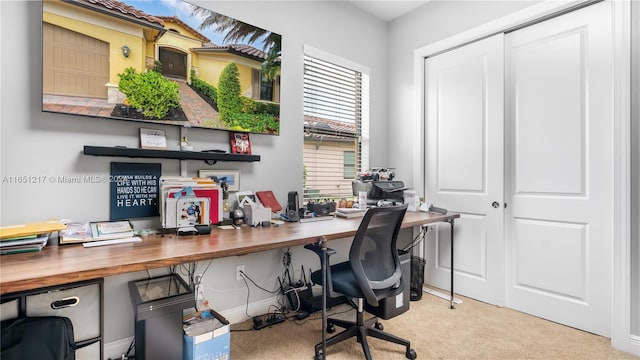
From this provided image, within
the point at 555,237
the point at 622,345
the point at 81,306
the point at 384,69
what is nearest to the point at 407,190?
the point at 555,237

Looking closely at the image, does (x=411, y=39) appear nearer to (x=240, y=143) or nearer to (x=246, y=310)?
(x=240, y=143)

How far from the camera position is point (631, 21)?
2.01m

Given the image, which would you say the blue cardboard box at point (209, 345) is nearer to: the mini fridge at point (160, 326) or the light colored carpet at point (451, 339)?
the mini fridge at point (160, 326)

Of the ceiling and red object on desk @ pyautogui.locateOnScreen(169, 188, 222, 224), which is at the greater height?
the ceiling

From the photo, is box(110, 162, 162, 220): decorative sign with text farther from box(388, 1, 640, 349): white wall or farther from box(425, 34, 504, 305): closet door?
box(425, 34, 504, 305): closet door

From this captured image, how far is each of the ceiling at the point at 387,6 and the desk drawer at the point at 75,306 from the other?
3.29 m

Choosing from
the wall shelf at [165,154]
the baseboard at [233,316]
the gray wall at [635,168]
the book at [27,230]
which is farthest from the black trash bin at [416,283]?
the book at [27,230]

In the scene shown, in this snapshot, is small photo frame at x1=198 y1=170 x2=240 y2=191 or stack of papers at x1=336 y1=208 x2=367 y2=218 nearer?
small photo frame at x1=198 y1=170 x2=240 y2=191

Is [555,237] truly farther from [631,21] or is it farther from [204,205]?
[204,205]

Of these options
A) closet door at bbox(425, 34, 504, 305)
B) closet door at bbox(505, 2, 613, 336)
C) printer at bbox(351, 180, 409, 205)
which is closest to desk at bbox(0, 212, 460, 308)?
printer at bbox(351, 180, 409, 205)

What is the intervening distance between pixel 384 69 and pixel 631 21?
2.06 m

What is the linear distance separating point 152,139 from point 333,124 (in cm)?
175

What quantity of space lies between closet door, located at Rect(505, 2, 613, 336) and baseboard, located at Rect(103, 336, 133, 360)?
2.99 metres

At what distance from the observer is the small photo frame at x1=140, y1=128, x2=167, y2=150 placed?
1.96 meters
